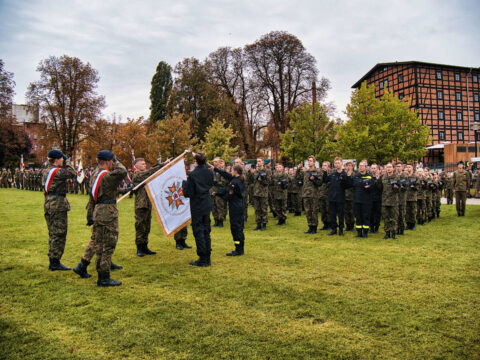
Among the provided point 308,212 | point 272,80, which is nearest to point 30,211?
point 308,212

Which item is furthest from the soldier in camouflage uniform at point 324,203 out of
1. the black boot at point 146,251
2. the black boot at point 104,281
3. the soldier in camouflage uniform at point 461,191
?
the black boot at point 104,281

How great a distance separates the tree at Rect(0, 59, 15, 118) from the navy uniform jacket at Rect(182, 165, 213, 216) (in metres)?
43.4

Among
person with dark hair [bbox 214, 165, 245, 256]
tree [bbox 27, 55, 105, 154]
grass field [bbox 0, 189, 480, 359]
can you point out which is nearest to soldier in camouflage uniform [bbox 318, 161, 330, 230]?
grass field [bbox 0, 189, 480, 359]

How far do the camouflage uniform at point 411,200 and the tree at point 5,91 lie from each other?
146ft

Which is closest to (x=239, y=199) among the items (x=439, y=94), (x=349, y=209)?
(x=349, y=209)

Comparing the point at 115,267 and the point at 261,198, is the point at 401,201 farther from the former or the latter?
the point at 115,267

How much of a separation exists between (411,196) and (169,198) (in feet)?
26.8

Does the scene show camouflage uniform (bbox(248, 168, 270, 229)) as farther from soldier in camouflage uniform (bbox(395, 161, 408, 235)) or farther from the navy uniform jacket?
the navy uniform jacket

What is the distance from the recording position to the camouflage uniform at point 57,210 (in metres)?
6.62

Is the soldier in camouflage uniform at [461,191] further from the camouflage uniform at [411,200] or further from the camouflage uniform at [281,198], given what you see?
the camouflage uniform at [281,198]

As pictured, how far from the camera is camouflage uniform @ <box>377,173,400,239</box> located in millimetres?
10023

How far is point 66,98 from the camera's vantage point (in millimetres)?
41938

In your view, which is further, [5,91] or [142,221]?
[5,91]

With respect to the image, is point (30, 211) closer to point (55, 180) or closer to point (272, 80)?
point (55, 180)
